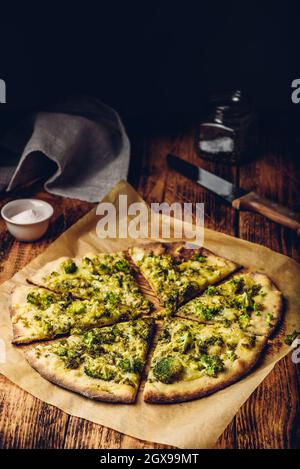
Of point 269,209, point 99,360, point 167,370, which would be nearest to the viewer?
point 167,370

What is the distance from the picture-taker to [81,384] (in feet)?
10.6

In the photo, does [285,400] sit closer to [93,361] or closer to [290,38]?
[93,361]

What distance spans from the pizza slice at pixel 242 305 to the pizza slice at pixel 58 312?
35 centimetres

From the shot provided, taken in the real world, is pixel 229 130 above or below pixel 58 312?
above

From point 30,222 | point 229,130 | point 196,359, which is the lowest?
point 196,359

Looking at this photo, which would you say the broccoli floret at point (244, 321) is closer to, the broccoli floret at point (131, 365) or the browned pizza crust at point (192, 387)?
the browned pizza crust at point (192, 387)

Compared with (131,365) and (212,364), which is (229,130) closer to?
(212,364)

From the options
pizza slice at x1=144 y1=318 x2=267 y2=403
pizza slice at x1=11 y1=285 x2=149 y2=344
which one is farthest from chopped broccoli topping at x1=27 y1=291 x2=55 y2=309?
pizza slice at x1=144 y1=318 x2=267 y2=403

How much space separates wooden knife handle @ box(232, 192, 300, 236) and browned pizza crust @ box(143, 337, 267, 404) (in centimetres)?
147

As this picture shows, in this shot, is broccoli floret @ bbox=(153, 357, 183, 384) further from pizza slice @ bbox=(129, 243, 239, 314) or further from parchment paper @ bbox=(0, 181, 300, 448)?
pizza slice @ bbox=(129, 243, 239, 314)

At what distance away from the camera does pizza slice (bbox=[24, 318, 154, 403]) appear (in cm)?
323

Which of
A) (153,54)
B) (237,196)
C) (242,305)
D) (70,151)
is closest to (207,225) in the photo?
(237,196)

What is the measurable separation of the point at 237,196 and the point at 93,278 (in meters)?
1.42
